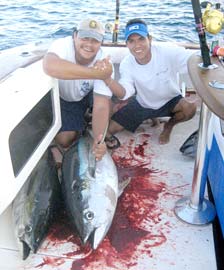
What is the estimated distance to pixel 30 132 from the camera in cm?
224

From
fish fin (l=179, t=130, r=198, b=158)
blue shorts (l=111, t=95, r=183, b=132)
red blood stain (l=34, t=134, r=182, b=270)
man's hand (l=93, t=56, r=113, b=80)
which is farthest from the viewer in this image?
blue shorts (l=111, t=95, r=183, b=132)

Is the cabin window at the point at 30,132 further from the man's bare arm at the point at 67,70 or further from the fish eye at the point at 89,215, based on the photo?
the fish eye at the point at 89,215

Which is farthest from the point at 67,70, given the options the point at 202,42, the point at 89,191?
the point at 202,42

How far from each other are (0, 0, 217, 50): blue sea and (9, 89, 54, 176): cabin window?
169 inches

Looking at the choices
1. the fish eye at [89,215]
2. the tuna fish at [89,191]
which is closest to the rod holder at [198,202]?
the tuna fish at [89,191]

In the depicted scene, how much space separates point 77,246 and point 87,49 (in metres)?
1.36

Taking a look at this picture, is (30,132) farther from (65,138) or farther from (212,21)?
(212,21)

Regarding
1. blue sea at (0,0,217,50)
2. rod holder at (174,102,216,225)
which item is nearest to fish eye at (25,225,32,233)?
rod holder at (174,102,216,225)

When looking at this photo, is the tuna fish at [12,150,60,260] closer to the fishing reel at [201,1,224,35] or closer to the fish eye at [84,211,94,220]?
the fish eye at [84,211,94,220]

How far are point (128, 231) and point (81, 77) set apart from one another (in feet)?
3.44

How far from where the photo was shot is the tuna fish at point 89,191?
83.5 inches

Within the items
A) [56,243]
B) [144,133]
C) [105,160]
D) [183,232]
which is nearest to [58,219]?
[56,243]

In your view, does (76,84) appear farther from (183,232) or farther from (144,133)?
(183,232)

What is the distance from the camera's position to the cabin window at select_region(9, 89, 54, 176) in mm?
2037
